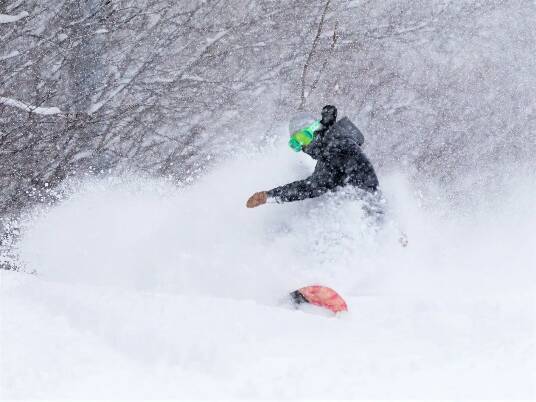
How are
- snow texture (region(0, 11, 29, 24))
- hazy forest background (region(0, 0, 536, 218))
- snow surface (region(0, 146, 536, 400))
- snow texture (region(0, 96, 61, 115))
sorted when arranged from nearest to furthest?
snow surface (region(0, 146, 536, 400)) < snow texture (region(0, 96, 61, 115)) < snow texture (region(0, 11, 29, 24)) < hazy forest background (region(0, 0, 536, 218))

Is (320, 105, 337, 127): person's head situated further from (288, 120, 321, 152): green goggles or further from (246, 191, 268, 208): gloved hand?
(246, 191, 268, 208): gloved hand

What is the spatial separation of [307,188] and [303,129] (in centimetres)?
45

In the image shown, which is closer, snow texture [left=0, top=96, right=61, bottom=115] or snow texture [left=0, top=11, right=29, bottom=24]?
snow texture [left=0, top=96, right=61, bottom=115]

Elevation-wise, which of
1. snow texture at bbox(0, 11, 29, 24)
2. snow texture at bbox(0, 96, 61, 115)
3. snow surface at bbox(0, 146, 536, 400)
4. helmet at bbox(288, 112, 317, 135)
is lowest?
snow surface at bbox(0, 146, 536, 400)

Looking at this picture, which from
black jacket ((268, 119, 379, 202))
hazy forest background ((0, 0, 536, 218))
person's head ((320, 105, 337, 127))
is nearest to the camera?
black jacket ((268, 119, 379, 202))

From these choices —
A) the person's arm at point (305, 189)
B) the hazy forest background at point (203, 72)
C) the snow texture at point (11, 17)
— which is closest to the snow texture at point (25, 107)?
the hazy forest background at point (203, 72)

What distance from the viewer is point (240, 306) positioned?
4.20m

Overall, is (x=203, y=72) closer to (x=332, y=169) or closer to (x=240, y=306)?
(x=332, y=169)

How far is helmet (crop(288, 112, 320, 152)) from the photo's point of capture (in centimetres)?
549

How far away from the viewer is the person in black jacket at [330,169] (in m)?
5.34

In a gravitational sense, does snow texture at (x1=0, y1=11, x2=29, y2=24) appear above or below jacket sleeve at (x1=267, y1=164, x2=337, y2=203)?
above

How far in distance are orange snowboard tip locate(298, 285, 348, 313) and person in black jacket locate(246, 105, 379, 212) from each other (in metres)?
1.10

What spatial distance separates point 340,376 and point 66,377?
124 cm

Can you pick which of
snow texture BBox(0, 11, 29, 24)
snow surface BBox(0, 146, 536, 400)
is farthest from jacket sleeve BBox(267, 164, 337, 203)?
snow texture BBox(0, 11, 29, 24)
